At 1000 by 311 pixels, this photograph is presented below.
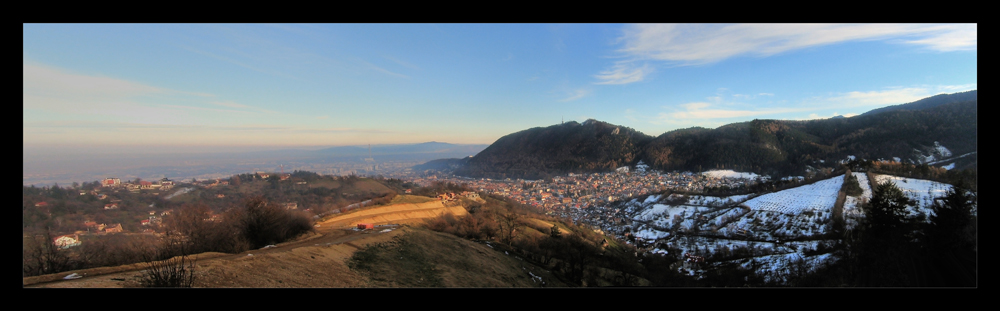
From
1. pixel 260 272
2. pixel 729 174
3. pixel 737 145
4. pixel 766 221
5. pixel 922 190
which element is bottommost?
pixel 766 221

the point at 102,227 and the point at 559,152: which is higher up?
the point at 559,152

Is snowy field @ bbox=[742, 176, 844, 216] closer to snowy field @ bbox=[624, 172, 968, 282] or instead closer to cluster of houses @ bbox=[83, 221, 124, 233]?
snowy field @ bbox=[624, 172, 968, 282]

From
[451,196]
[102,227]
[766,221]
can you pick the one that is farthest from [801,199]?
[102,227]

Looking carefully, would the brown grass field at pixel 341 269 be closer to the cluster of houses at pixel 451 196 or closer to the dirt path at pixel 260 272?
the dirt path at pixel 260 272

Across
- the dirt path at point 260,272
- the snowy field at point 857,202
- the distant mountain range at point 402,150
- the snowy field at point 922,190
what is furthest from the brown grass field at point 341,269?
the distant mountain range at point 402,150

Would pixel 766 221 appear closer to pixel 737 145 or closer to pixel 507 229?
pixel 507 229

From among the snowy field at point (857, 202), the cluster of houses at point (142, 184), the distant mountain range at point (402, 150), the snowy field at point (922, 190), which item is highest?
the distant mountain range at point (402, 150)

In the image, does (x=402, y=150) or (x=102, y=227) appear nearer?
(x=102, y=227)
